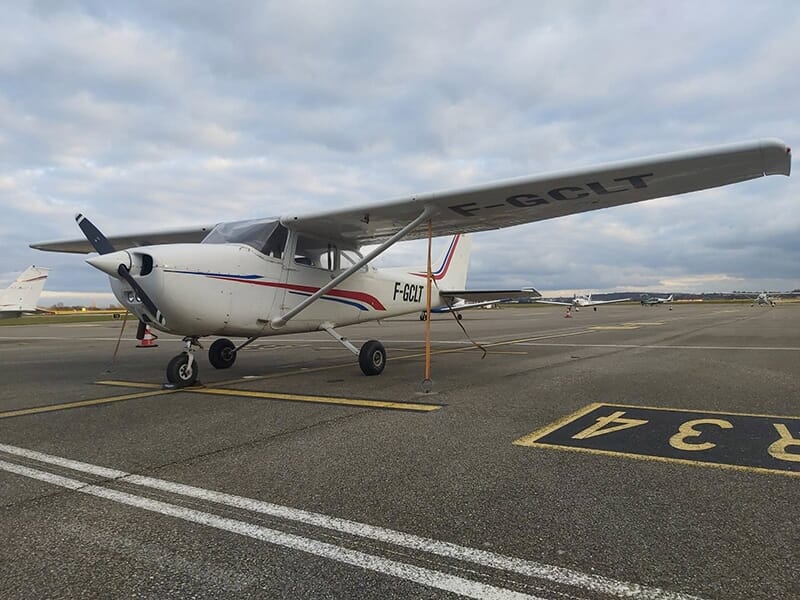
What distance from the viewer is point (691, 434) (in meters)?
4.33

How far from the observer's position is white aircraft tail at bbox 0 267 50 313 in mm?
31594

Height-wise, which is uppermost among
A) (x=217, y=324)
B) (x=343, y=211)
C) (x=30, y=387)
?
(x=343, y=211)

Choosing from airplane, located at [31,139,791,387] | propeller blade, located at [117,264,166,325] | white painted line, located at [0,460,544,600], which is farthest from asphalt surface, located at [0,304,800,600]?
airplane, located at [31,139,791,387]

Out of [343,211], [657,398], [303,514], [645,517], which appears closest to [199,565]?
[303,514]

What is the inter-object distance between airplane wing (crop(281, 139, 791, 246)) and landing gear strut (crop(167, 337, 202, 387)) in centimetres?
235

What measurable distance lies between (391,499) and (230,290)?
486 cm

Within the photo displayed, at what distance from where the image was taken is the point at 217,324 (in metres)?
6.88

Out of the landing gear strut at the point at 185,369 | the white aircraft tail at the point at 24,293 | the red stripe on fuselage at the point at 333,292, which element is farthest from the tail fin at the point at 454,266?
the white aircraft tail at the point at 24,293

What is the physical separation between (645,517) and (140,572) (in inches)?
95.8

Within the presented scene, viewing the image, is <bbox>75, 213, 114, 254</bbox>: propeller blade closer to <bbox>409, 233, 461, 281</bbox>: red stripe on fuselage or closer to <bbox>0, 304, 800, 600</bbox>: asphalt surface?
<bbox>0, 304, 800, 600</bbox>: asphalt surface

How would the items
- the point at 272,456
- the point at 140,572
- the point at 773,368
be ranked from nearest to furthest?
1. the point at 140,572
2. the point at 272,456
3. the point at 773,368

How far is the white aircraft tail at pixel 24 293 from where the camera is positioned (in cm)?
3159

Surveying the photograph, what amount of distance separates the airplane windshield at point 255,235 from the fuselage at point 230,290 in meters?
0.17

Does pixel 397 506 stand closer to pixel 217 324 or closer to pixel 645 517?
pixel 645 517
